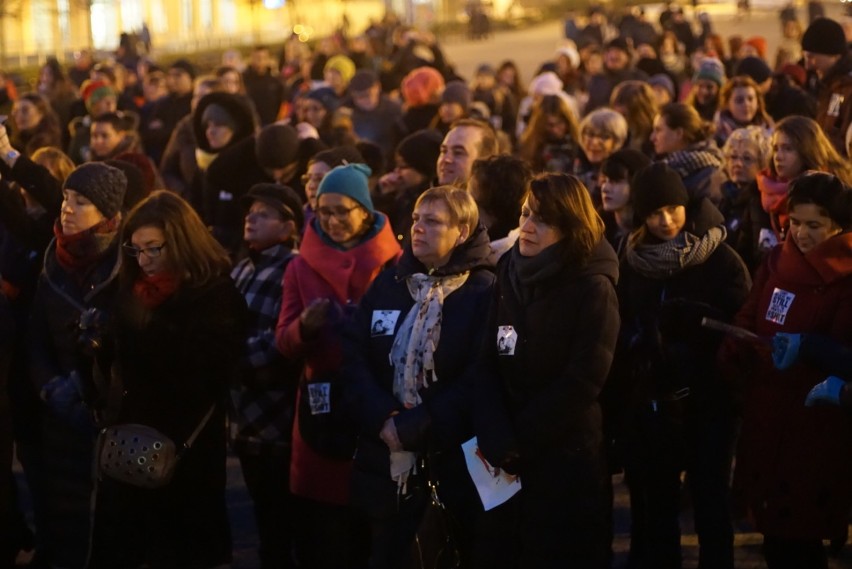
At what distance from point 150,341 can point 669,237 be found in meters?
2.21

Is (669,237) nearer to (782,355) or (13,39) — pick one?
(782,355)

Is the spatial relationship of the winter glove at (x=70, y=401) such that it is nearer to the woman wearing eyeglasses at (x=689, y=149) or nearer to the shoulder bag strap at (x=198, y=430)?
the shoulder bag strap at (x=198, y=430)

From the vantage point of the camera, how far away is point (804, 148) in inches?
273

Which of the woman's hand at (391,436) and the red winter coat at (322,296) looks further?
the red winter coat at (322,296)

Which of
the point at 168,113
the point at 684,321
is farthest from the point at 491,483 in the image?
the point at 168,113

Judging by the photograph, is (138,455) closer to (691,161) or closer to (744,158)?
(691,161)

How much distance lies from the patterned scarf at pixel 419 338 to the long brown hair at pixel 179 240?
0.89 m

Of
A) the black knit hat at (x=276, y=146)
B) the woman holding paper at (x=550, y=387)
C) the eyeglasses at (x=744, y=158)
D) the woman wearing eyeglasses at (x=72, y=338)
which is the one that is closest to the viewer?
the woman holding paper at (x=550, y=387)

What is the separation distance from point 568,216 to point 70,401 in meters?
2.25

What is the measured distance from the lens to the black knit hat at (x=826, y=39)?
10469mm

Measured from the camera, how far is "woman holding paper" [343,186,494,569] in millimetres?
5238

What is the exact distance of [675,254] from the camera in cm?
609

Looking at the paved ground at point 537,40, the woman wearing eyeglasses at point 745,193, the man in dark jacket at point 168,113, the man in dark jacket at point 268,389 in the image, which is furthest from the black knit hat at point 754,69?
the paved ground at point 537,40

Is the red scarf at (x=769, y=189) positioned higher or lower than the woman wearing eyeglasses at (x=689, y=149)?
lower
